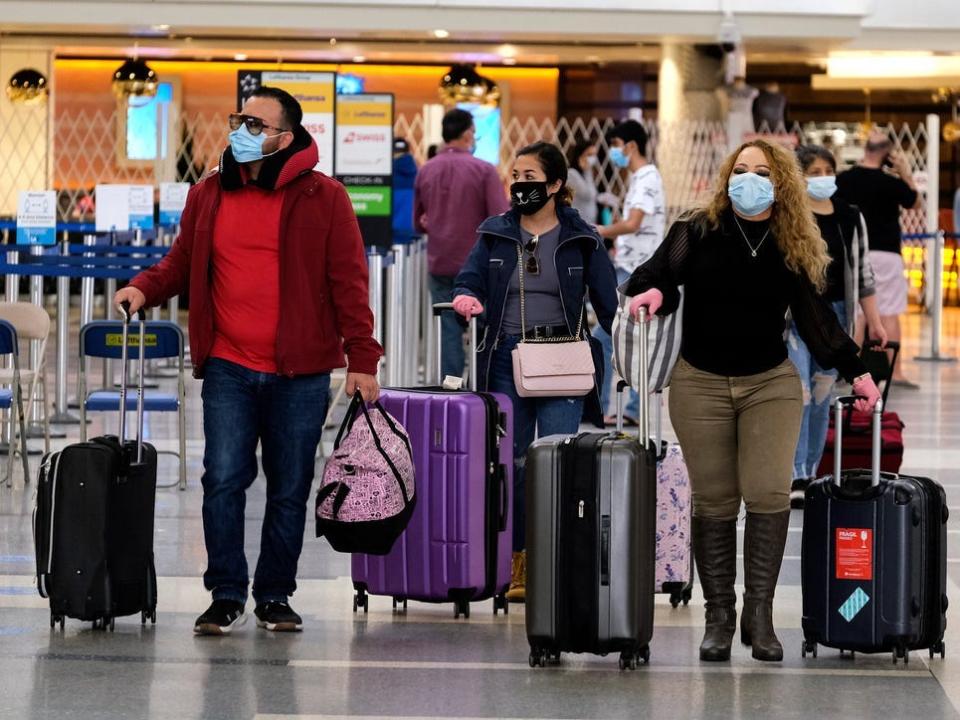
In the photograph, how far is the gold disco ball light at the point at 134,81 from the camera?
71.4 ft

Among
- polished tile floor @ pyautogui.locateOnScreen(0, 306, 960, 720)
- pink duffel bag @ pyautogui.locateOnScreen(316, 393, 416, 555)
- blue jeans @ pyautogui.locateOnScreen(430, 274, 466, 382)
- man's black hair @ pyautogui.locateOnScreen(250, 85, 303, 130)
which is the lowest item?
polished tile floor @ pyautogui.locateOnScreen(0, 306, 960, 720)

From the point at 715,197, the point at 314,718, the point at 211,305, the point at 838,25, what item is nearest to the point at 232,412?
the point at 211,305

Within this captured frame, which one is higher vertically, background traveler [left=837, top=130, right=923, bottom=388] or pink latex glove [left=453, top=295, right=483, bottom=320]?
background traveler [left=837, top=130, right=923, bottom=388]

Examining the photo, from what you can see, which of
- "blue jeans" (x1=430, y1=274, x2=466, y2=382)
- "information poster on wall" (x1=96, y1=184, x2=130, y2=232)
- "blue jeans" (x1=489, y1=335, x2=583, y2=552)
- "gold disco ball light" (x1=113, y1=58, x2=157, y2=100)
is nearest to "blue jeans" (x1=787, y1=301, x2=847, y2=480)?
"blue jeans" (x1=430, y1=274, x2=466, y2=382)

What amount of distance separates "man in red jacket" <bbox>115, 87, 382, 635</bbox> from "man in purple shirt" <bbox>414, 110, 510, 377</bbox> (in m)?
5.68

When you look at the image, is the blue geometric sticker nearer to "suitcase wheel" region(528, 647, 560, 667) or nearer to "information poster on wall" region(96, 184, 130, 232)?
"suitcase wheel" region(528, 647, 560, 667)

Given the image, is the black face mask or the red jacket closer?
the red jacket

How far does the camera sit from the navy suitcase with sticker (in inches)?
225

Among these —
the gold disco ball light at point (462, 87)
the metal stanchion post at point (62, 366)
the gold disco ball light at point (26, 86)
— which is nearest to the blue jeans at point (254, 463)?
the metal stanchion post at point (62, 366)

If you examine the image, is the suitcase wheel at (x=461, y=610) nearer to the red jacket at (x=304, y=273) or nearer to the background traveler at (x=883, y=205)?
the red jacket at (x=304, y=273)

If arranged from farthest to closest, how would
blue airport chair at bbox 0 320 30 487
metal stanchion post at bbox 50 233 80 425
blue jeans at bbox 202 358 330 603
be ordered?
1. metal stanchion post at bbox 50 233 80 425
2. blue airport chair at bbox 0 320 30 487
3. blue jeans at bbox 202 358 330 603

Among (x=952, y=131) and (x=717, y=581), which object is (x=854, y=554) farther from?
(x=952, y=131)

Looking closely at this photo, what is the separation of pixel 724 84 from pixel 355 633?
17.2 metres

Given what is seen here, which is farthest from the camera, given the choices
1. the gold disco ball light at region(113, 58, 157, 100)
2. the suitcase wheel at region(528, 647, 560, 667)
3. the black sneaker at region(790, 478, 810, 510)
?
the gold disco ball light at region(113, 58, 157, 100)
